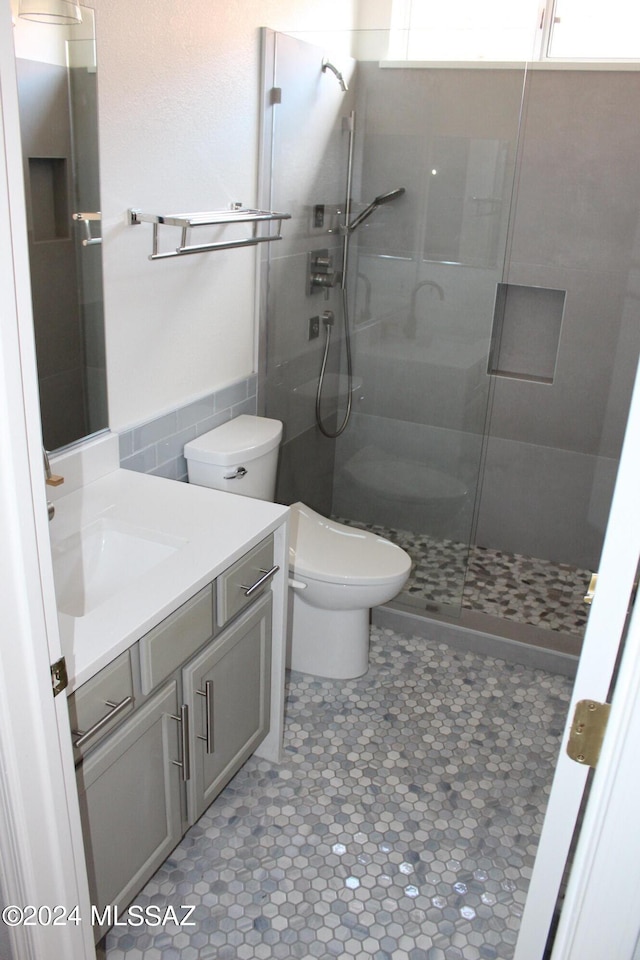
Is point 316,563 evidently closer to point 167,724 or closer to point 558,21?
point 167,724

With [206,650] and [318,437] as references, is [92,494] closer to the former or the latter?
[206,650]

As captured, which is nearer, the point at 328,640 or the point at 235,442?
the point at 235,442

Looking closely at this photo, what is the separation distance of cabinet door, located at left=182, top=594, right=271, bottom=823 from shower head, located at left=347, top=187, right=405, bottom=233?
1672 mm

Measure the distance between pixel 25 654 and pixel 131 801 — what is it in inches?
25.5

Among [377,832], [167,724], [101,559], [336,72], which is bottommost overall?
[377,832]

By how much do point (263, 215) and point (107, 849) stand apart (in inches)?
72.2

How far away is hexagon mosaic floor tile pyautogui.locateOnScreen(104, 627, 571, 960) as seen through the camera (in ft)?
6.06

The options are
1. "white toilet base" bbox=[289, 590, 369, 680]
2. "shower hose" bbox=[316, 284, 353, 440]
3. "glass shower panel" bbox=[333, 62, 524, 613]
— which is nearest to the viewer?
"white toilet base" bbox=[289, 590, 369, 680]

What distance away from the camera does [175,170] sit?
2273 mm

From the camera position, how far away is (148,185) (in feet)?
7.12

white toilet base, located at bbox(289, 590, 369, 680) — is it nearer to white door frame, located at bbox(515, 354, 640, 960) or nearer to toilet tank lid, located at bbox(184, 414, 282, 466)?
toilet tank lid, located at bbox(184, 414, 282, 466)

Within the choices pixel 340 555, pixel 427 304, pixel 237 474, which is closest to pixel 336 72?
pixel 427 304

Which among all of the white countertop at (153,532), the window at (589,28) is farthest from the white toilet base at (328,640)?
the window at (589,28)

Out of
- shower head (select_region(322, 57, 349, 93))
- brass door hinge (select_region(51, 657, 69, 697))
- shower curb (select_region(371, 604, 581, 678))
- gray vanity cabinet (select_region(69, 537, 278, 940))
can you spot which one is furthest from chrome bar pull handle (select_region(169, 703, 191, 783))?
shower head (select_region(322, 57, 349, 93))
